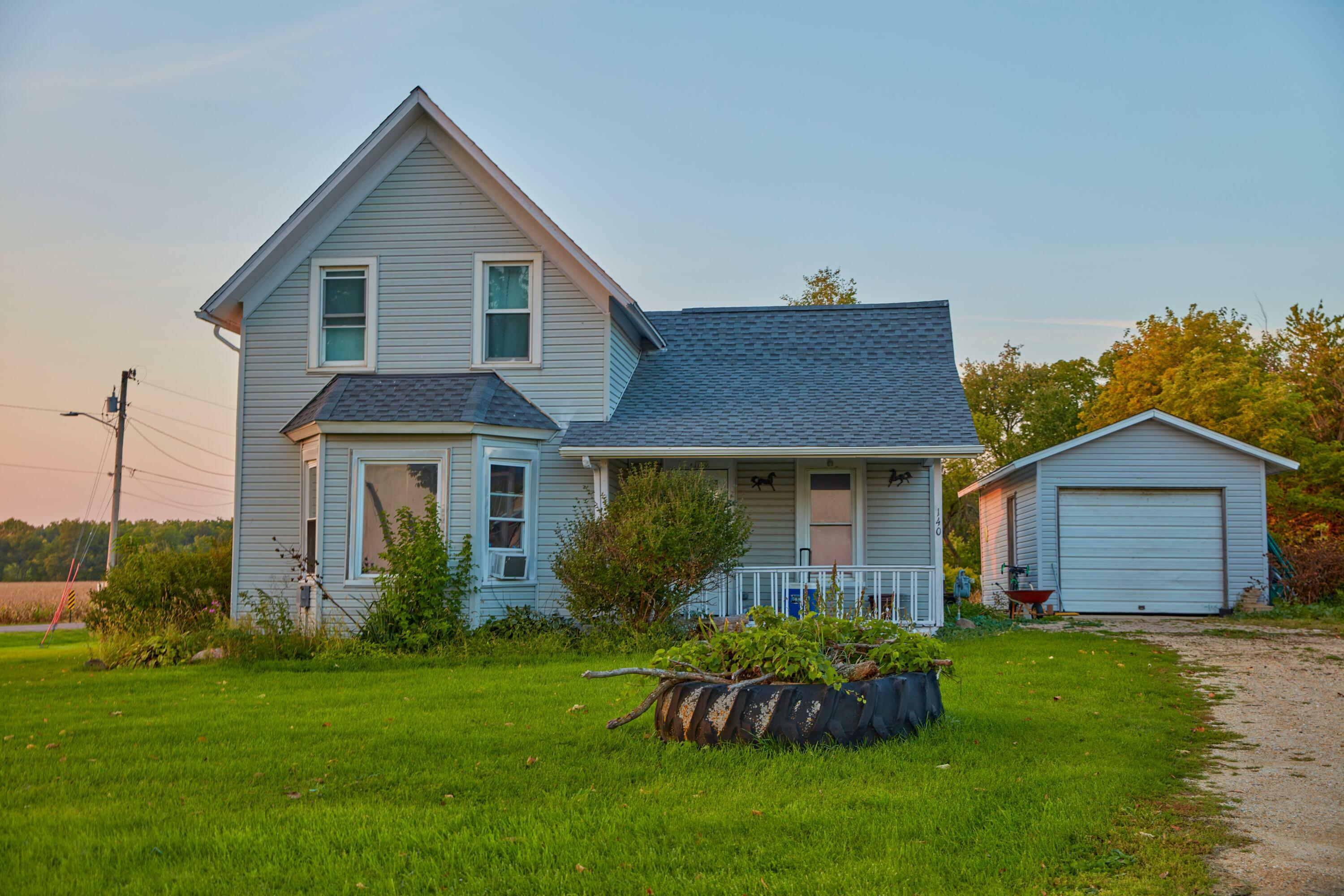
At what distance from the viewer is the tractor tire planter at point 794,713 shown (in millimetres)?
6156

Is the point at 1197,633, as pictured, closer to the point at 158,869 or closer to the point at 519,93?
the point at 519,93

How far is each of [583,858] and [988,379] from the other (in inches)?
1934

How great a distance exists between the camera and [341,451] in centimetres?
1327

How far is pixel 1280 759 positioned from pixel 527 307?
10.8m

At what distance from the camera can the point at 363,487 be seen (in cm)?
1329

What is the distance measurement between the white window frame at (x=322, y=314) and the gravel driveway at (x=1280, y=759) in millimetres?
11301

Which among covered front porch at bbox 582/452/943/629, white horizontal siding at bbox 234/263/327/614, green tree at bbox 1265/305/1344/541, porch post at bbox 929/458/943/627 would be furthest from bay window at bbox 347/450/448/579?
green tree at bbox 1265/305/1344/541

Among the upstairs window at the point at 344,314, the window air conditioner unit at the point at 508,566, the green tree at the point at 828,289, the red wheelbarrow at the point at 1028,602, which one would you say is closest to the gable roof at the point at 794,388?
the window air conditioner unit at the point at 508,566

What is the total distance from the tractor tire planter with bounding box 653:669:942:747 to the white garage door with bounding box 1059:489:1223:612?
45.2ft

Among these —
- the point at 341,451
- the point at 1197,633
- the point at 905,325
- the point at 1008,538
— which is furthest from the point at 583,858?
the point at 1008,538

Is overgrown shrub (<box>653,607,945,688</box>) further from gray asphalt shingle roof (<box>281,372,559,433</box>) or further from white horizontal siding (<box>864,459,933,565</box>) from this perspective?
white horizontal siding (<box>864,459,933,565</box>)

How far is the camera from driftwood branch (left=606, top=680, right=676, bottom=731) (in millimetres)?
6609

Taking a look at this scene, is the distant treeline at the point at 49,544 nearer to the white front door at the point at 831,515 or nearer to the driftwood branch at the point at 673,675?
the white front door at the point at 831,515

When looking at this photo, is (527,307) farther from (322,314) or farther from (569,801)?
(569,801)
